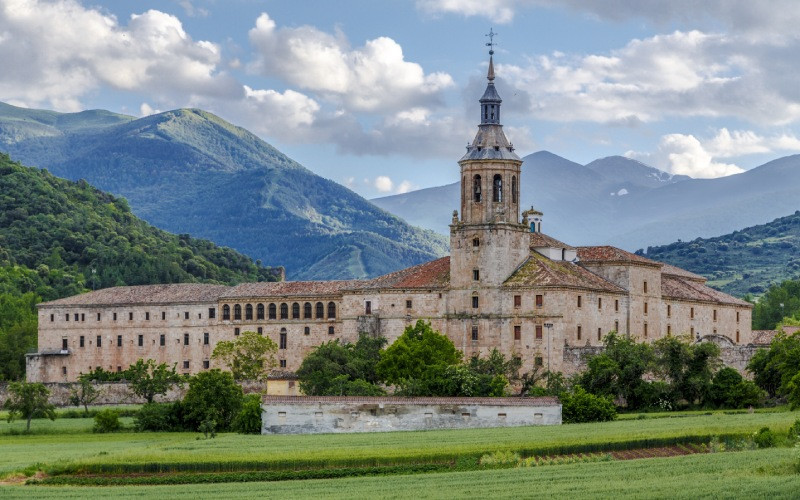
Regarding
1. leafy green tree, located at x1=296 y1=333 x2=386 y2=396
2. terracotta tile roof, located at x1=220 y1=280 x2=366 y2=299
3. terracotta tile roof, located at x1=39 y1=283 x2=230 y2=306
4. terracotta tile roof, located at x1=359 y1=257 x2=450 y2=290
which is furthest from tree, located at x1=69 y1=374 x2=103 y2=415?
terracotta tile roof, located at x1=359 y1=257 x2=450 y2=290

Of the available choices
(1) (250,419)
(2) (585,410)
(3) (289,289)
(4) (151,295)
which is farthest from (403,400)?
(4) (151,295)

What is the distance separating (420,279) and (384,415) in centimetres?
3276

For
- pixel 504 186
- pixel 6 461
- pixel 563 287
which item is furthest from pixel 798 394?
pixel 6 461

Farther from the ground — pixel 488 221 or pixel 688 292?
pixel 488 221

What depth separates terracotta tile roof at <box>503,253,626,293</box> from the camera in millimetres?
110062

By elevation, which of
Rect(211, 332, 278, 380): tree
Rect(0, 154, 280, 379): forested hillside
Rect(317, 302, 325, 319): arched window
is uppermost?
Rect(0, 154, 280, 379): forested hillside

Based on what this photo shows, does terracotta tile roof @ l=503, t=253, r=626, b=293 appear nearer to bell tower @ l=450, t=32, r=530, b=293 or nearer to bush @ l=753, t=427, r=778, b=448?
bell tower @ l=450, t=32, r=530, b=293

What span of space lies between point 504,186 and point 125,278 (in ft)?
217

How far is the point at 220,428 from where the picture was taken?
93.0 m

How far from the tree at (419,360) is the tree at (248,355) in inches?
604

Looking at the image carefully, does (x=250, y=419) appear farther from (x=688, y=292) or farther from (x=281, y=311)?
(x=688, y=292)

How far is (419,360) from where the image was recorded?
10231cm

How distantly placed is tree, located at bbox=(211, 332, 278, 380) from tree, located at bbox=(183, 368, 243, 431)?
79.5ft

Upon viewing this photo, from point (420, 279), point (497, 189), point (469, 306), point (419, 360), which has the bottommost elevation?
point (419, 360)
